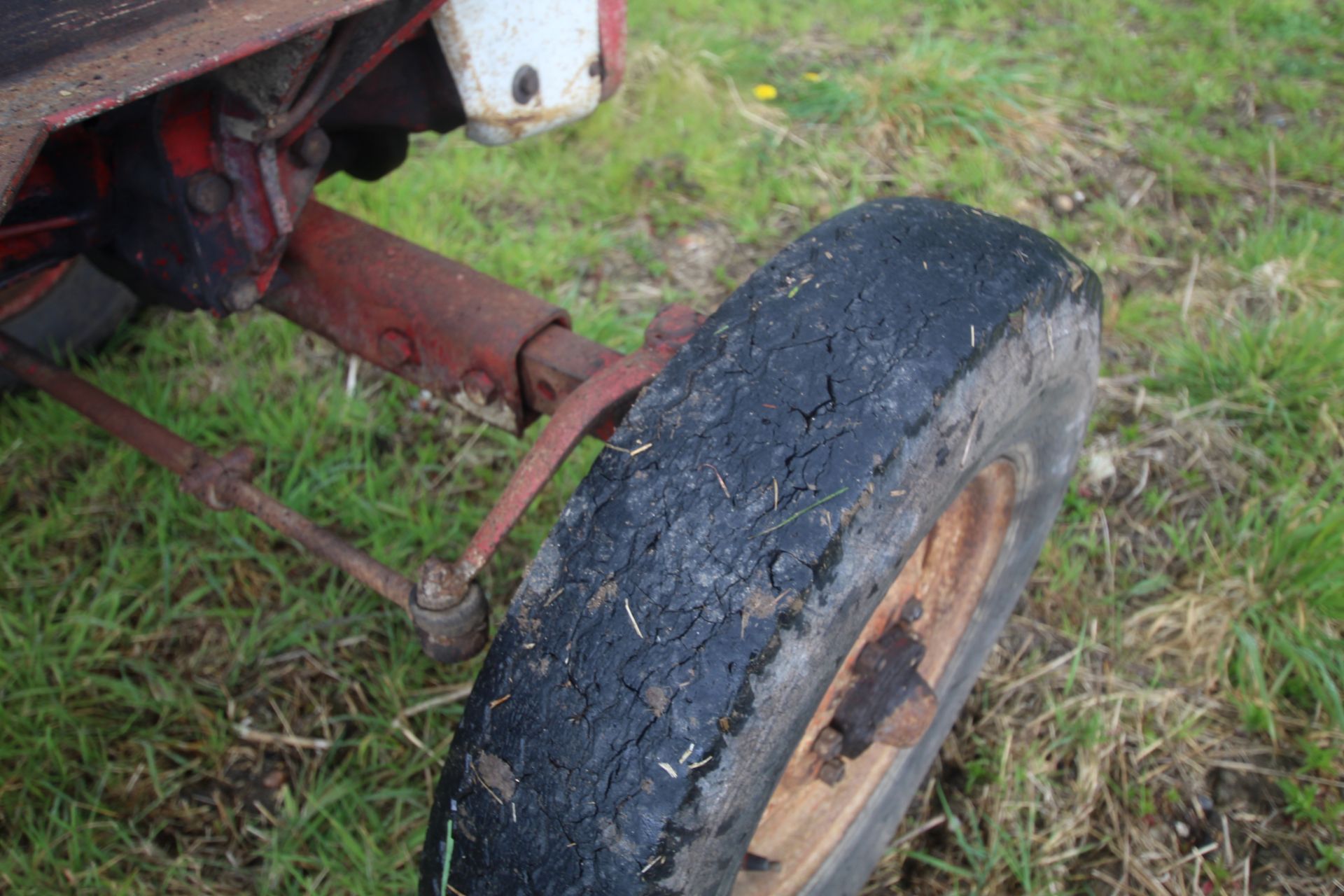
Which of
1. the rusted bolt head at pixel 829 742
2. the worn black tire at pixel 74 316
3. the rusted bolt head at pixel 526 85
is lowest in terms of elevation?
the rusted bolt head at pixel 829 742

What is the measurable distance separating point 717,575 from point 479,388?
640 millimetres

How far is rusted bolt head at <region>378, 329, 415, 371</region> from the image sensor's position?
1.53m

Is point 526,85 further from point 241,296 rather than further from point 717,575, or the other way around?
point 717,575

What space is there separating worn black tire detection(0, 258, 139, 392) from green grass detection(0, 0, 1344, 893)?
0.28 feet

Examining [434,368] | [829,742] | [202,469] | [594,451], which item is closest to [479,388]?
[434,368]

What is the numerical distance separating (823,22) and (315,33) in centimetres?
345

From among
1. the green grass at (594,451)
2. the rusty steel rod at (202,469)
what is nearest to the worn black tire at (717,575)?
the rusty steel rod at (202,469)

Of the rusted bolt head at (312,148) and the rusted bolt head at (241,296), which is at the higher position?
the rusted bolt head at (312,148)

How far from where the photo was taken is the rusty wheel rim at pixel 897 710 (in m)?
1.44

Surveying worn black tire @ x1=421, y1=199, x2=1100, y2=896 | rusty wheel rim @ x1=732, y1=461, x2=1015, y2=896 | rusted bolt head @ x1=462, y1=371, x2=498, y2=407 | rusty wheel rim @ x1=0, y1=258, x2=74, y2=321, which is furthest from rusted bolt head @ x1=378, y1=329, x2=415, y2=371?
rusty wheel rim @ x1=0, y1=258, x2=74, y2=321

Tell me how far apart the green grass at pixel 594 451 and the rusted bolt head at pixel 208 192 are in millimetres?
1051

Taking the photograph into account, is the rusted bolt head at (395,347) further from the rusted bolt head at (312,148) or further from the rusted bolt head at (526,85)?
the rusted bolt head at (526,85)

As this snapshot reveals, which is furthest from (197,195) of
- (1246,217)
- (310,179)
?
(1246,217)

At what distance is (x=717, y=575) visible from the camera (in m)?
0.98
